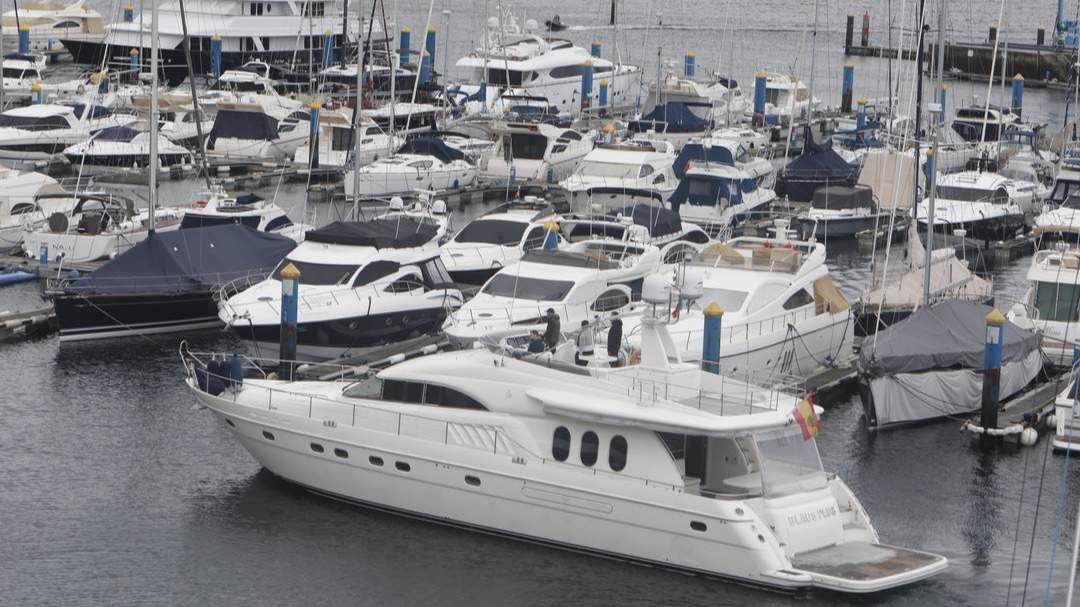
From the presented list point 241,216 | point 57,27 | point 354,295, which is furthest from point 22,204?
point 57,27

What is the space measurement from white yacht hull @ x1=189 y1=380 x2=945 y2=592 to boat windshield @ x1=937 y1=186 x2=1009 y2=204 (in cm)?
2727

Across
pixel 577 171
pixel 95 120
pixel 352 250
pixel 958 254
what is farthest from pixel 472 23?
pixel 352 250

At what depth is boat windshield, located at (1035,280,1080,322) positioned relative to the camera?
34531 mm

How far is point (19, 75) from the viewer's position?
73.4m

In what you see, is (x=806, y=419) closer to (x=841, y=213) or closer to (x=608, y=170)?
(x=841, y=213)

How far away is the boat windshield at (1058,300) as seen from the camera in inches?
1359

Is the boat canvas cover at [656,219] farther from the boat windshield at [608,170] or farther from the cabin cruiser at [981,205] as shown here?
the cabin cruiser at [981,205]

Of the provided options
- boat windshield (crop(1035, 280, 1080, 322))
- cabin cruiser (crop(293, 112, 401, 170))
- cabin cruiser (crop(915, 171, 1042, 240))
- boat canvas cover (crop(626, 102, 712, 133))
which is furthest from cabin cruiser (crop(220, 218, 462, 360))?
boat canvas cover (crop(626, 102, 712, 133))

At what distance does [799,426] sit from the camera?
79.8 ft

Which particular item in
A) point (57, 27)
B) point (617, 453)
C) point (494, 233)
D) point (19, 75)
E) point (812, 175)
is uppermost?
point (57, 27)

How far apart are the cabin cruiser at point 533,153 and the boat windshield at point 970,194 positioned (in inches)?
479

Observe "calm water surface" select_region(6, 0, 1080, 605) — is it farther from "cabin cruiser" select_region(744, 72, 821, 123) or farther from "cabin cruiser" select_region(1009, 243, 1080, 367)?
"cabin cruiser" select_region(744, 72, 821, 123)

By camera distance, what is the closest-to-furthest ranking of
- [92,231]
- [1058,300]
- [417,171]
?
[1058,300], [92,231], [417,171]

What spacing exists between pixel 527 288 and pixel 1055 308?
1010 centimetres
